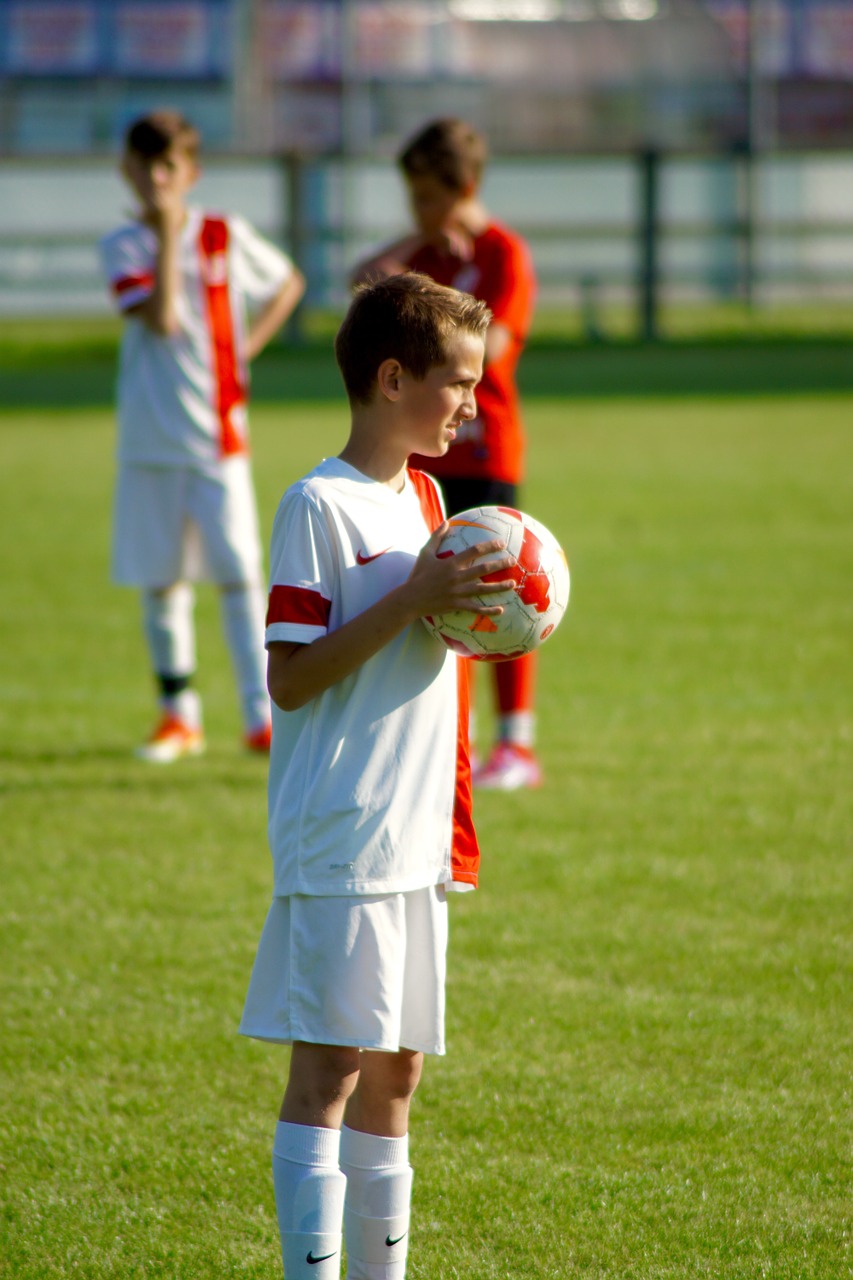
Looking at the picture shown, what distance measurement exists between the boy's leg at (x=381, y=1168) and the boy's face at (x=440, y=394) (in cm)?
98

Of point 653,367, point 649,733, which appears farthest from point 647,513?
point 653,367

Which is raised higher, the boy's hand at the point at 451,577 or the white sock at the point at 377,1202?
the boy's hand at the point at 451,577

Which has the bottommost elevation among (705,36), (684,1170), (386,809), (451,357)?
(684,1170)

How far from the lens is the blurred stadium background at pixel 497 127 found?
84.6 ft

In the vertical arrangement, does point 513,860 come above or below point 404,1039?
below

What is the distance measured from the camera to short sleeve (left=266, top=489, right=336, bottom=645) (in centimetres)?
241

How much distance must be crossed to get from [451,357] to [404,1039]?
107 centimetres

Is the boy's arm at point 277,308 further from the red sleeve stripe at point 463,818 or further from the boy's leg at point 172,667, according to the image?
the red sleeve stripe at point 463,818

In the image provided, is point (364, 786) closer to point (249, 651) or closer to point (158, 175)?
point (249, 651)

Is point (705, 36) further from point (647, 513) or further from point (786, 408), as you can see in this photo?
point (647, 513)

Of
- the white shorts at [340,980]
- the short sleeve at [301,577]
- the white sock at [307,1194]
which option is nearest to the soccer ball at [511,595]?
the short sleeve at [301,577]

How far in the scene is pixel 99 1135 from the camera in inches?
131

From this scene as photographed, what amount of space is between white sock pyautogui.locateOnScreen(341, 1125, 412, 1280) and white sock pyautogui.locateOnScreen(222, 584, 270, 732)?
12.4ft

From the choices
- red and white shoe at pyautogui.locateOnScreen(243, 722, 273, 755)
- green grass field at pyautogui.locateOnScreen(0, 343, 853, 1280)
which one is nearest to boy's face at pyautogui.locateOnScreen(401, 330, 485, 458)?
green grass field at pyautogui.locateOnScreen(0, 343, 853, 1280)
